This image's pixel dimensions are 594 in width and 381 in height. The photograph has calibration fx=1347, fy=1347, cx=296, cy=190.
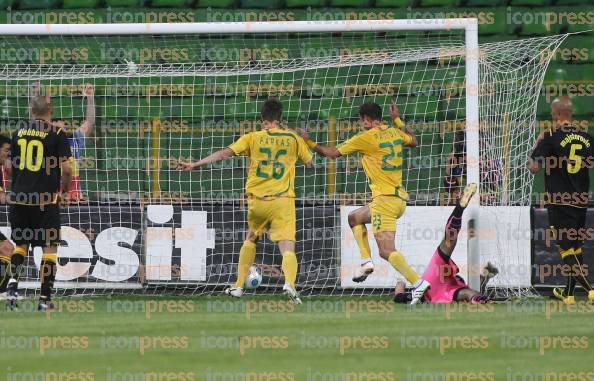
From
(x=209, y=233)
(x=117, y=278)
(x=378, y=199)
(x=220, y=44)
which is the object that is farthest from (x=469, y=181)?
(x=220, y=44)

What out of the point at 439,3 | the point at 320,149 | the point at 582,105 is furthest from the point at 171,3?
the point at 320,149

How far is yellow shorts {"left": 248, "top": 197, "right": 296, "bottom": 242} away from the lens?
512 inches

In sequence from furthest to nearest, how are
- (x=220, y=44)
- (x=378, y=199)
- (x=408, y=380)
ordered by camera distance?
(x=220, y=44) → (x=378, y=199) → (x=408, y=380)

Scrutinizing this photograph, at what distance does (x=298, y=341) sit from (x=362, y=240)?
4.71 m

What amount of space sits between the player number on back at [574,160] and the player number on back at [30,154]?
16.8ft

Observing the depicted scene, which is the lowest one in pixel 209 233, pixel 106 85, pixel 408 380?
pixel 408 380

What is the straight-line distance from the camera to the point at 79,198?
14648mm

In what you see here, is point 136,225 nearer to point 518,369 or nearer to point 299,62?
point 299,62

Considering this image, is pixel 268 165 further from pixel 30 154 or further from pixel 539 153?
pixel 539 153

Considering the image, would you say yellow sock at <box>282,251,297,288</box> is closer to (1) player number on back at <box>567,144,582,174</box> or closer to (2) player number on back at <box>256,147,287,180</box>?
(2) player number on back at <box>256,147,287,180</box>

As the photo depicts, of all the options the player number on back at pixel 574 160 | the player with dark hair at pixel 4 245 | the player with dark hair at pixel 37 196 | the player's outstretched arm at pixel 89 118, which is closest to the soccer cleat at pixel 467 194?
the player number on back at pixel 574 160

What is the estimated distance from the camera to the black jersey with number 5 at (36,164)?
1217cm

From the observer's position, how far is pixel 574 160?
43.5 feet

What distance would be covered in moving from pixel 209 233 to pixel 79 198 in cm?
148
